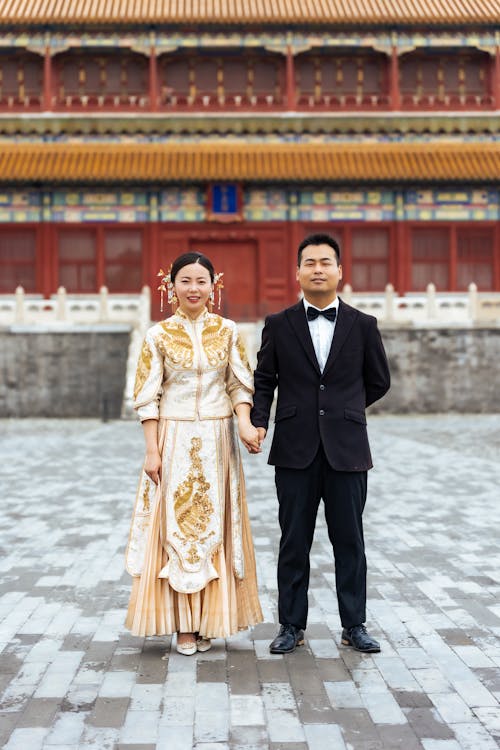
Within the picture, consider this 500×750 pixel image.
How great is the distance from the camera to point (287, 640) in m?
3.95

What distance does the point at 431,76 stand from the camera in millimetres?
25172

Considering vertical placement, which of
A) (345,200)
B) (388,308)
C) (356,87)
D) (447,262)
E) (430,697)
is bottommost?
(430,697)

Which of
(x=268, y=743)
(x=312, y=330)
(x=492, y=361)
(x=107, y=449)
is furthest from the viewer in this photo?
(x=492, y=361)

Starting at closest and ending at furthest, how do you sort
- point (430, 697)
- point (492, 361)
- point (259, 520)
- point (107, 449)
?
point (430, 697), point (259, 520), point (107, 449), point (492, 361)

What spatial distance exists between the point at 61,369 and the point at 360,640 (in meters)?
16.6

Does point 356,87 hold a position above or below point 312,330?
above

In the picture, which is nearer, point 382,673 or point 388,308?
point 382,673

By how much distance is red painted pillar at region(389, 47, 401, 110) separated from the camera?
79.8ft

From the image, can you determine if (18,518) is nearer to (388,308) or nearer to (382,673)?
(382,673)

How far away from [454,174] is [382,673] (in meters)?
21.3

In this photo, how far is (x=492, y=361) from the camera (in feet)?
65.5

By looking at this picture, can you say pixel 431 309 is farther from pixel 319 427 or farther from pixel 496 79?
pixel 319 427

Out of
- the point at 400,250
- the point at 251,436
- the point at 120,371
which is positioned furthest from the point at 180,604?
the point at 400,250

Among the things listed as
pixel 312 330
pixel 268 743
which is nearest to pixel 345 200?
pixel 312 330
